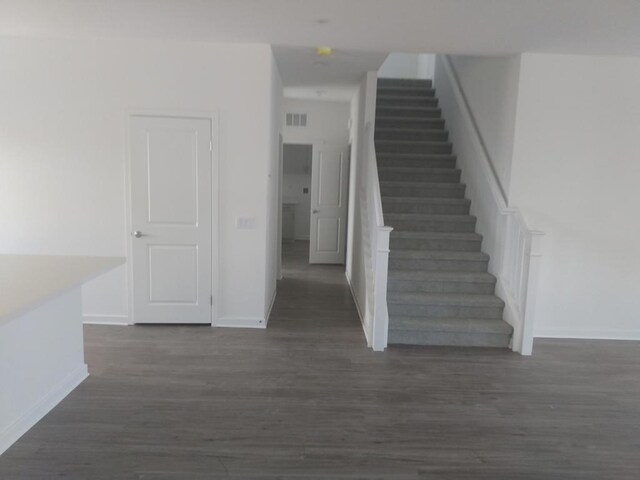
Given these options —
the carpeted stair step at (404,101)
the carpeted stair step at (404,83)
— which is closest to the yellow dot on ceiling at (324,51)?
the carpeted stair step at (404,101)

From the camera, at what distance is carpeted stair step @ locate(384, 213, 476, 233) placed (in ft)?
16.1

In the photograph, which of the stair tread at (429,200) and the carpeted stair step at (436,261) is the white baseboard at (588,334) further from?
the stair tread at (429,200)

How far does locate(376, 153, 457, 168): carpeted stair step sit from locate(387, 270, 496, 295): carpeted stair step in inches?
71.4

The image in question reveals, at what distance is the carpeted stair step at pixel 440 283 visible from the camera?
4.36 m

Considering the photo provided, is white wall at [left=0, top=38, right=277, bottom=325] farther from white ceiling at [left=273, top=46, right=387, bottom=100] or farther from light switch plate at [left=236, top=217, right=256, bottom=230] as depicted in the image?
white ceiling at [left=273, top=46, right=387, bottom=100]

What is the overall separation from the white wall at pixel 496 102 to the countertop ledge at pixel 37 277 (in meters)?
3.62

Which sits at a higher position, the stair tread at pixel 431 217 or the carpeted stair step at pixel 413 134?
the carpeted stair step at pixel 413 134

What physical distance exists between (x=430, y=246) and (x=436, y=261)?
0.24 metres

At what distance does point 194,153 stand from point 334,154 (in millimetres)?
3726

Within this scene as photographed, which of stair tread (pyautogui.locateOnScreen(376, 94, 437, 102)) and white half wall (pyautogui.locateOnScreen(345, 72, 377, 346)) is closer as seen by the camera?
white half wall (pyautogui.locateOnScreen(345, 72, 377, 346))

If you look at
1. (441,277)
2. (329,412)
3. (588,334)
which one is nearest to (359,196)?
(441,277)

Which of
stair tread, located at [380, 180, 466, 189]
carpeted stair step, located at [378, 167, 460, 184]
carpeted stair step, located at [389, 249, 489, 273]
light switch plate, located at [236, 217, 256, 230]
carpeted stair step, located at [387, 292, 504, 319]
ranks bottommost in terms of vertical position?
carpeted stair step, located at [387, 292, 504, 319]

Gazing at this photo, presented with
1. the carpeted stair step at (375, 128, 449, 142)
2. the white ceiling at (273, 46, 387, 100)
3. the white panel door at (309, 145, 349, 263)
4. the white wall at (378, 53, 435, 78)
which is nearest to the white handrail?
the carpeted stair step at (375, 128, 449, 142)

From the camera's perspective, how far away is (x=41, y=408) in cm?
270
